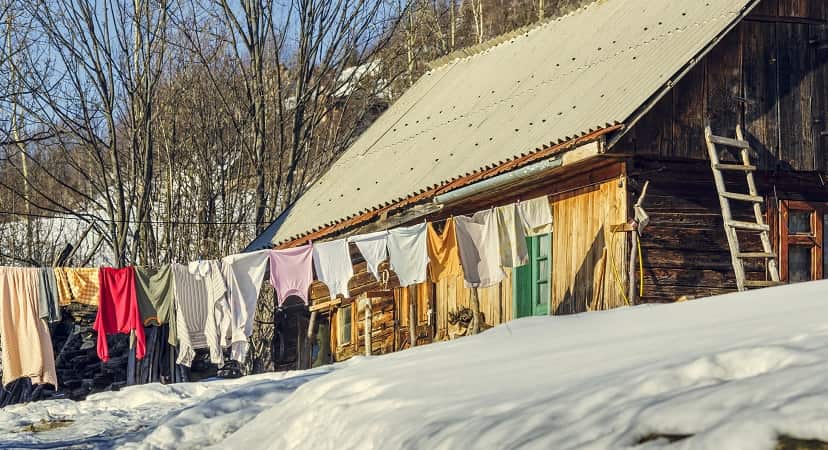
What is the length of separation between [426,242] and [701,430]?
37.4 ft

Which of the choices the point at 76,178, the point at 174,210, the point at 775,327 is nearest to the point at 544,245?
the point at 775,327

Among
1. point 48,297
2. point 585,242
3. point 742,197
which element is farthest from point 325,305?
point 742,197

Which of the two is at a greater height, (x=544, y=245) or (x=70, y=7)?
(x=70, y=7)

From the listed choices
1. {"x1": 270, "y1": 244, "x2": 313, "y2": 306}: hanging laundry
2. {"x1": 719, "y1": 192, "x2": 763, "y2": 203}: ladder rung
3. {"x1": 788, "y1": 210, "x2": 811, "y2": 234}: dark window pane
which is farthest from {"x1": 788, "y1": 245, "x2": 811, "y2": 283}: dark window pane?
{"x1": 270, "y1": 244, "x2": 313, "y2": 306}: hanging laundry

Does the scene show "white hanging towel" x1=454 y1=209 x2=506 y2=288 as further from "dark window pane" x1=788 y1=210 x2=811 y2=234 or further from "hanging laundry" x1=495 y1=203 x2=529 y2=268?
"dark window pane" x1=788 y1=210 x2=811 y2=234

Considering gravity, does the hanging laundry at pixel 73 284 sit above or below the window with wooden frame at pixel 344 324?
above

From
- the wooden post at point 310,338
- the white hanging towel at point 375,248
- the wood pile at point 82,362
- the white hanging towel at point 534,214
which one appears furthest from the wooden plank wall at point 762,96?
the wood pile at point 82,362

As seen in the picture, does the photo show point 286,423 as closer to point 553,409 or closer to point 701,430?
point 553,409

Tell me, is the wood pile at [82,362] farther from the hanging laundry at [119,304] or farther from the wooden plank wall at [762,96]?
the wooden plank wall at [762,96]

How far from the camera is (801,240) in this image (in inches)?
596

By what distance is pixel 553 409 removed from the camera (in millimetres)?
5590

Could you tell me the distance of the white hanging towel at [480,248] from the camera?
49.2 ft

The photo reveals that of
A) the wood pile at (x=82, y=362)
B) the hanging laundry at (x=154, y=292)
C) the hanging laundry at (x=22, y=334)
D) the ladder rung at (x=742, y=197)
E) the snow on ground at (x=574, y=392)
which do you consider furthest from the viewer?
the wood pile at (x=82, y=362)

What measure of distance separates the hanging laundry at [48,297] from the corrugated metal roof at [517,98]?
4.38m
